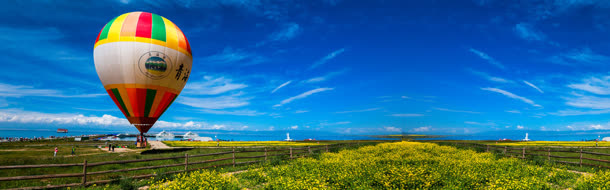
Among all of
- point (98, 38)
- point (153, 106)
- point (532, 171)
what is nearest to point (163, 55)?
point (153, 106)

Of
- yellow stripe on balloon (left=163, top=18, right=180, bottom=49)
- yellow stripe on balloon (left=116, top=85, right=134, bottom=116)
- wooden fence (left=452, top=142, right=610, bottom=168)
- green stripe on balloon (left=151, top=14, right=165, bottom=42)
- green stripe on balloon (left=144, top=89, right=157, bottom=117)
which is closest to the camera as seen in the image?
wooden fence (left=452, top=142, right=610, bottom=168)

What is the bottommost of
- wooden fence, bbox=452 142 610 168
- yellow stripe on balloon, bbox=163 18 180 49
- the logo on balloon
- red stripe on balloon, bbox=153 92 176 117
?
wooden fence, bbox=452 142 610 168

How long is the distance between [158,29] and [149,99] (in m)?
6.40

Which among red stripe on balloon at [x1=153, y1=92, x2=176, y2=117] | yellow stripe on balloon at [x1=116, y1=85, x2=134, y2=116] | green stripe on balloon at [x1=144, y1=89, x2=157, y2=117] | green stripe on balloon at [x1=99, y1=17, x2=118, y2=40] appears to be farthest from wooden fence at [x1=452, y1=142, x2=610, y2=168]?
green stripe on balloon at [x1=99, y1=17, x2=118, y2=40]

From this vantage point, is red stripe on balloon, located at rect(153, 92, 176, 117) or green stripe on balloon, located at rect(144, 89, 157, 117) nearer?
green stripe on balloon, located at rect(144, 89, 157, 117)

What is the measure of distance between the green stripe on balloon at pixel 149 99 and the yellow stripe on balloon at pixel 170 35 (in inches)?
175

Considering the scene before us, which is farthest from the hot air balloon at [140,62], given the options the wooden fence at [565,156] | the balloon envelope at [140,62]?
the wooden fence at [565,156]

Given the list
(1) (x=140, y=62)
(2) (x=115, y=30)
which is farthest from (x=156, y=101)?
(2) (x=115, y=30)

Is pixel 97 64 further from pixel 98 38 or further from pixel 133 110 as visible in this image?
pixel 133 110

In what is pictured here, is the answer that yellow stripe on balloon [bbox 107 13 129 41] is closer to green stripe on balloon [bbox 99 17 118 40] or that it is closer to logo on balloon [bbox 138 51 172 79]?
green stripe on balloon [bbox 99 17 118 40]

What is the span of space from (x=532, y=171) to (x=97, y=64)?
33.3 meters

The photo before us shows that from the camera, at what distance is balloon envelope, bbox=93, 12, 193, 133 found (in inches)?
955

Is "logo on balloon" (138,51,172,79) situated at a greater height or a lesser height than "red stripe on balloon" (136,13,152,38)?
lesser

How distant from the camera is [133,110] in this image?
25.7 meters
